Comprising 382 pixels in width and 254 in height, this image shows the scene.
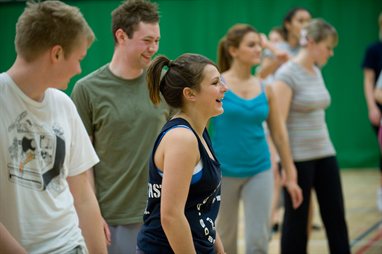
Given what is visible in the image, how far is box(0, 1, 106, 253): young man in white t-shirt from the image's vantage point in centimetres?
267

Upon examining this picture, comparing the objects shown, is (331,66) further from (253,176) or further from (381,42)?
(253,176)

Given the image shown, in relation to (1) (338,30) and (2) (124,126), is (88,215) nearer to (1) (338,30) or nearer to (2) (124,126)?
(2) (124,126)

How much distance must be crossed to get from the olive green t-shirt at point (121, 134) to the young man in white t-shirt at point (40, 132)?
86 centimetres

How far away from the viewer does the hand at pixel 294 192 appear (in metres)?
5.18

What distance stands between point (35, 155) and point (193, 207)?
68 cm

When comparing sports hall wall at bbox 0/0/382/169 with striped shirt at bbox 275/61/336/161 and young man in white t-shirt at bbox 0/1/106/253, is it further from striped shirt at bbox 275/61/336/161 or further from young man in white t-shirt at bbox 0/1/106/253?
young man in white t-shirt at bbox 0/1/106/253

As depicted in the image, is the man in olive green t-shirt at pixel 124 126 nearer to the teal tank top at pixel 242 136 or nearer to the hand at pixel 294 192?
the teal tank top at pixel 242 136

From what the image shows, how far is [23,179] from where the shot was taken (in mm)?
2689

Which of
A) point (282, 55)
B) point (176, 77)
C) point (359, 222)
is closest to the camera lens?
point (176, 77)

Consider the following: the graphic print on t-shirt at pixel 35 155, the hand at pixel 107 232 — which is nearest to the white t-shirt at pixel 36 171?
the graphic print on t-shirt at pixel 35 155

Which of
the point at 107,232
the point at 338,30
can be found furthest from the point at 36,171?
the point at 338,30

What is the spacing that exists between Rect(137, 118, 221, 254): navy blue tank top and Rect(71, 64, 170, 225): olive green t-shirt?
926 mm

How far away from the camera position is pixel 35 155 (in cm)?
274

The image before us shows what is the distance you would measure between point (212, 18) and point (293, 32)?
4.02 metres
